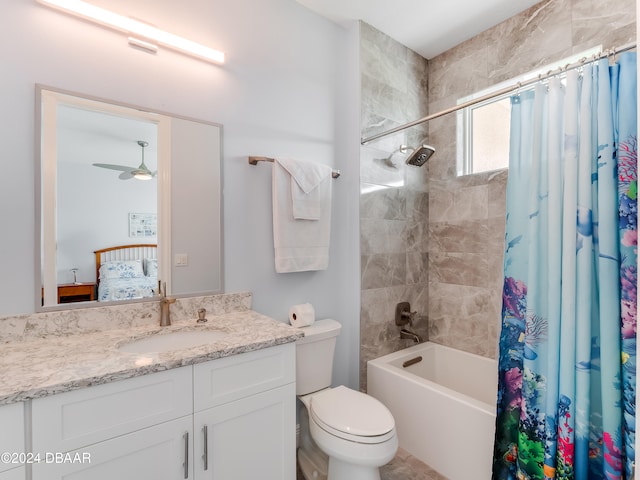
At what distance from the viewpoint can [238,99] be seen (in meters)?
1.76

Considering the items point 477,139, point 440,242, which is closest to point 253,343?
point 440,242

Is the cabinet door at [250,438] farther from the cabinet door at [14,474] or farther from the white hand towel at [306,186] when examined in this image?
the white hand towel at [306,186]

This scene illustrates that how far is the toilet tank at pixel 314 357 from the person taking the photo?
172 cm

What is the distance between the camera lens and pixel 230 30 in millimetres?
1735

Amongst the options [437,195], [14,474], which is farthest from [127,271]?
[437,195]

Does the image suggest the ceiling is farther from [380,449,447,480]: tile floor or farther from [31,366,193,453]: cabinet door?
[380,449,447,480]: tile floor

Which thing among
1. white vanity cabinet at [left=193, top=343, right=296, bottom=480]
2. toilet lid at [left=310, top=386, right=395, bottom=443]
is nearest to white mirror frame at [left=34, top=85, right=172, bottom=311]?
white vanity cabinet at [left=193, top=343, right=296, bottom=480]

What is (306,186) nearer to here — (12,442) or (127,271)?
(127,271)

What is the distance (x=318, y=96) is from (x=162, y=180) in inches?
43.9

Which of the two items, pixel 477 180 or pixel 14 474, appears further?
pixel 477 180

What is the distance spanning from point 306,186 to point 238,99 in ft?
1.93

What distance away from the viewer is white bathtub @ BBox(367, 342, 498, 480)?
1.63 meters

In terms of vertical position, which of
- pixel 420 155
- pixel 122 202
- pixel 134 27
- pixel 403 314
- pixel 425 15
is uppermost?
pixel 425 15

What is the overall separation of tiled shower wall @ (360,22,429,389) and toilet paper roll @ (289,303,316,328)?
432 millimetres
